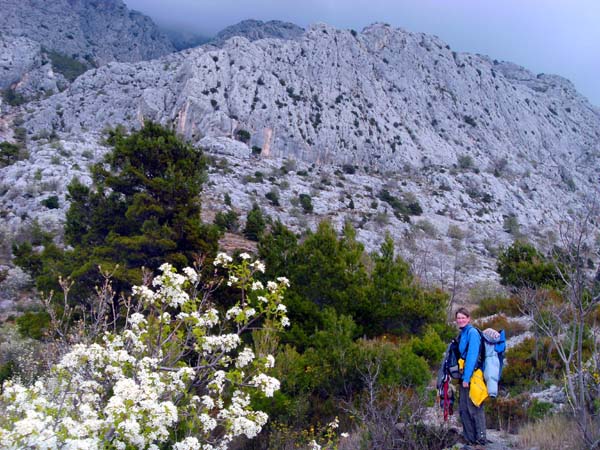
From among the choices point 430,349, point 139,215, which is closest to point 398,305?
point 430,349

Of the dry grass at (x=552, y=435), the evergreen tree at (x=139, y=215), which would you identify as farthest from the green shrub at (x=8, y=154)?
the dry grass at (x=552, y=435)

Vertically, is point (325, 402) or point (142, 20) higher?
point (142, 20)

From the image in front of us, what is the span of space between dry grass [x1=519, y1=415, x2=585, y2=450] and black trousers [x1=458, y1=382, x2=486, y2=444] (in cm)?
55

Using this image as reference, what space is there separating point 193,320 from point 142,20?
104922mm

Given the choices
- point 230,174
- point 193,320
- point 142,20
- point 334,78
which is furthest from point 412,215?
point 142,20

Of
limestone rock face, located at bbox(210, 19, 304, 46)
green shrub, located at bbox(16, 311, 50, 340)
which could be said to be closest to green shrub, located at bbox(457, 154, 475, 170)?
green shrub, located at bbox(16, 311, 50, 340)

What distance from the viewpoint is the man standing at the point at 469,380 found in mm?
4902

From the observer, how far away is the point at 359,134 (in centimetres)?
5369

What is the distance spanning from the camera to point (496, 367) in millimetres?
4855

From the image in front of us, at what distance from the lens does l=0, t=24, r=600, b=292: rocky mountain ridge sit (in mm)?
35875

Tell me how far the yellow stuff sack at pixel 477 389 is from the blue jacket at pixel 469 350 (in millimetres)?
62

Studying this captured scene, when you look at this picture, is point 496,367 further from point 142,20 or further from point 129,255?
point 142,20

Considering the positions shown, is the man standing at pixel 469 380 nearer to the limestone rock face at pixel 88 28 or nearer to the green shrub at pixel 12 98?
the green shrub at pixel 12 98

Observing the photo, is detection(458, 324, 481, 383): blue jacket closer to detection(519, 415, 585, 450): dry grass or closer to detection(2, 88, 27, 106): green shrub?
detection(519, 415, 585, 450): dry grass
